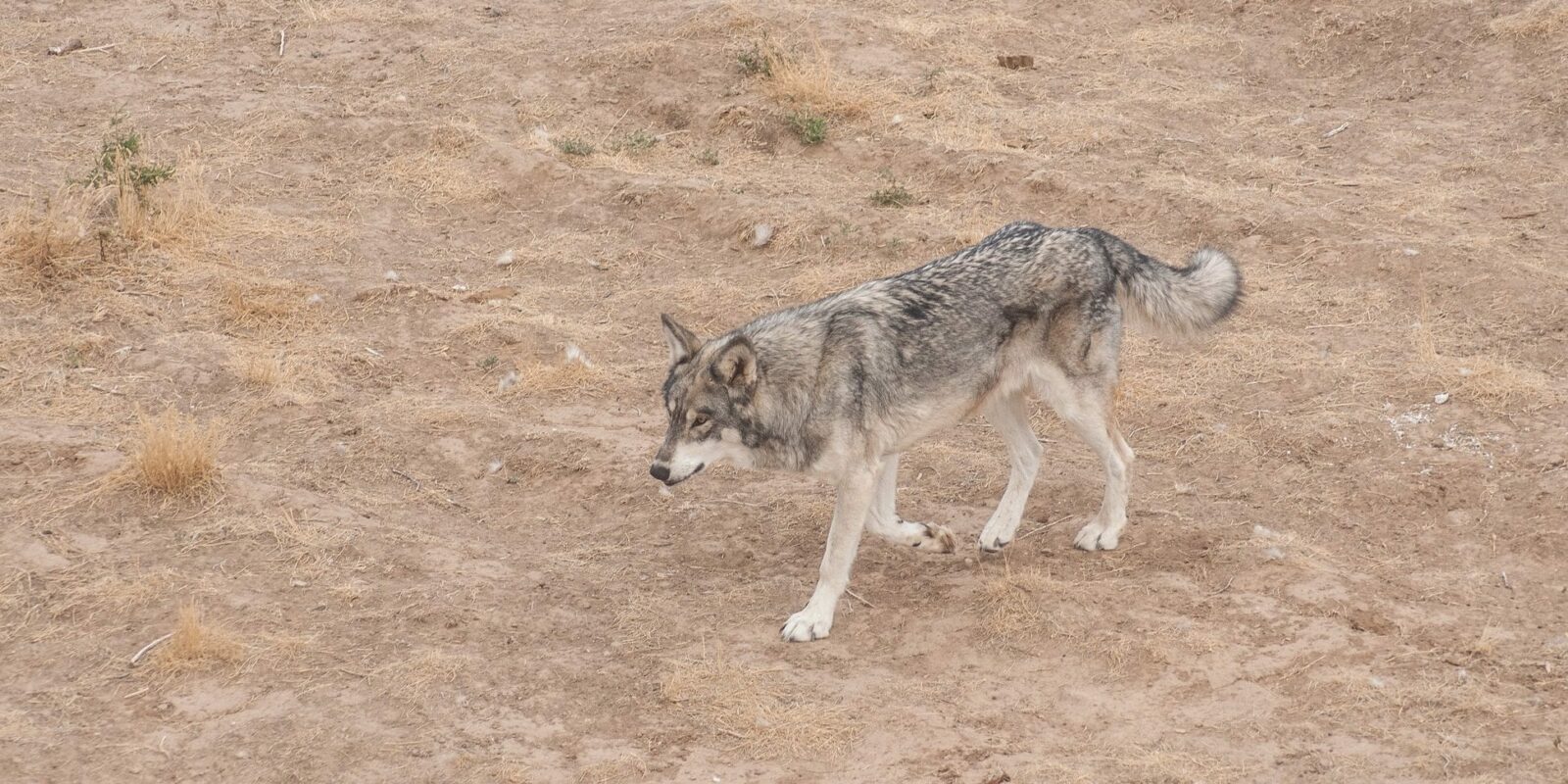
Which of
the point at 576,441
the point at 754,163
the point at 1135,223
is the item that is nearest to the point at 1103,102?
the point at 1135,223

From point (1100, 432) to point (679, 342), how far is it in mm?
2268

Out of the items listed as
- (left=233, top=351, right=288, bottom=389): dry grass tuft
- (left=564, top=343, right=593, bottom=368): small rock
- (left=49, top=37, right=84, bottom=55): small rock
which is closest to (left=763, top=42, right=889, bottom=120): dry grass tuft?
(left=564, top=343, right=593, bottom=368): small rock

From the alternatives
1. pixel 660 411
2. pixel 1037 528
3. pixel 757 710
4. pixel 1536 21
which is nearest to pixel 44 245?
pixel 660 411

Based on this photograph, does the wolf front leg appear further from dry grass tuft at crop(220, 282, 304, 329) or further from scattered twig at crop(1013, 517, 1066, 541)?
dry grass tuft at crop(220, 282, 304, 329)

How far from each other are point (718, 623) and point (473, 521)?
183 cm

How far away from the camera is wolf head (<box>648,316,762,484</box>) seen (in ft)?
23.3

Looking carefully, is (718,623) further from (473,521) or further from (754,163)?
(754,163)

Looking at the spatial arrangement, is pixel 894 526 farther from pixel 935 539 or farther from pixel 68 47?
pixel 68 47

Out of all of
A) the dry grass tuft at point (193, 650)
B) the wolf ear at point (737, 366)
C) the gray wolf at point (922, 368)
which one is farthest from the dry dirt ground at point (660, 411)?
the wolf ear at point (737, 366)

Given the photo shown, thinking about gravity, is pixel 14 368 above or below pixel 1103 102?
below

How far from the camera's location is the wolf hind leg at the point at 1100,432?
7766 mm

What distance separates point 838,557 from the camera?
7.38m

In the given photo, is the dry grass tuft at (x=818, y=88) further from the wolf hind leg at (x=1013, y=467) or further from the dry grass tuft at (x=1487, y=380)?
the wolf hind leg at (x=1013, y=467)

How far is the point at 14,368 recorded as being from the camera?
9750mm
